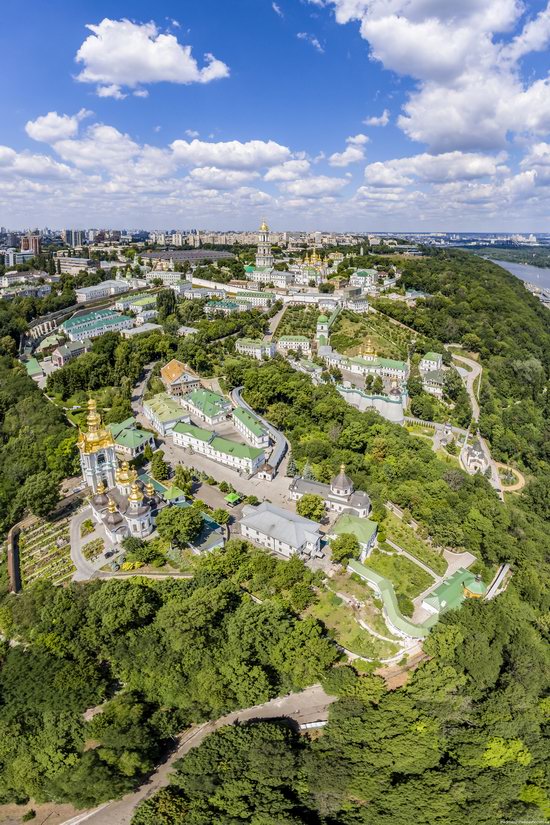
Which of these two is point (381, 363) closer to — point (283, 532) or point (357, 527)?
A: point (357, 527)

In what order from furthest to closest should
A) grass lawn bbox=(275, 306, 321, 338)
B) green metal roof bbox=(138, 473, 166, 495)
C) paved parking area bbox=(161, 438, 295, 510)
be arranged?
grass lawn bbox=(275, 306, 321, 338) < paved parking area bbox=(161, 438, 295, 510) < green metal roof bbox=(138, 473, 166, 495)

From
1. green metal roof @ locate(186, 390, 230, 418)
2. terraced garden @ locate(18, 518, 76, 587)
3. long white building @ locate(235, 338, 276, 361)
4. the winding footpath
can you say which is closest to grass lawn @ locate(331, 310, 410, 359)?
the winding footpath

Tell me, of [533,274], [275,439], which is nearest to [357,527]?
[275,439]

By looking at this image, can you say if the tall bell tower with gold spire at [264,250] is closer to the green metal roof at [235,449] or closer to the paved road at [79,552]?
the green metal roof at [235,449]

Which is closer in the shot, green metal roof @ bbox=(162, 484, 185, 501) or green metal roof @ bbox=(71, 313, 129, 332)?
green metal roof @ bbox=(162, 484, 185, 501)

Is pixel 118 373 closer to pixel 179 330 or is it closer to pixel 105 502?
pixel 179 330

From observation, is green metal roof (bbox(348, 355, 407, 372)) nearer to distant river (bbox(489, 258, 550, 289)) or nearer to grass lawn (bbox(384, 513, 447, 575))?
grass lawn (bbox(384, 513, 447, 575))
